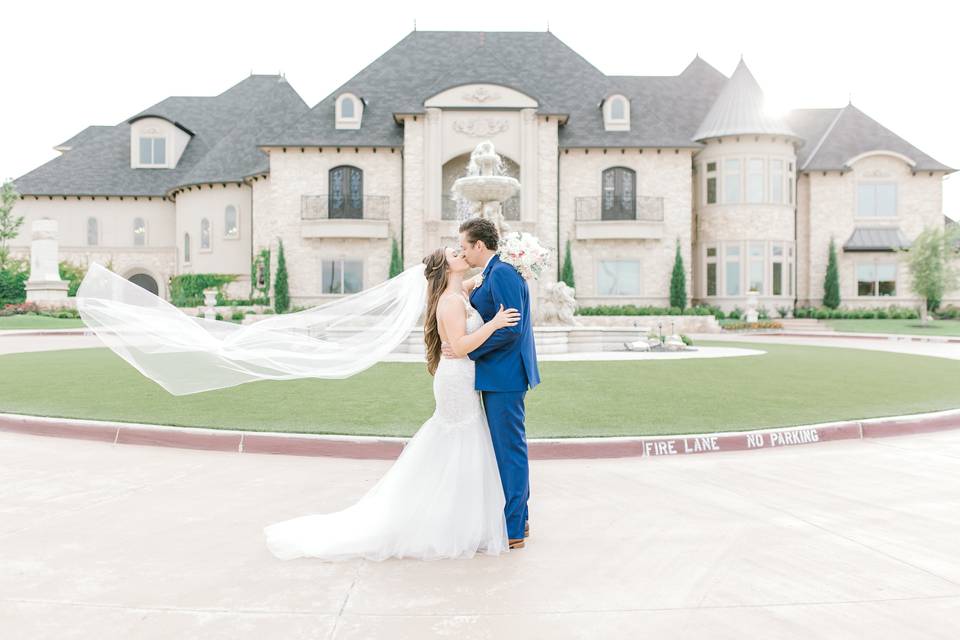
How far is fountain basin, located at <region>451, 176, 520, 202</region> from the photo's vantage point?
832 inches

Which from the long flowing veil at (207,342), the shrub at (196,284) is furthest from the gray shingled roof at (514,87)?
the long flowing veil at (207,342)

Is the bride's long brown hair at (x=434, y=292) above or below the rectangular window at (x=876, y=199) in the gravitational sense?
below

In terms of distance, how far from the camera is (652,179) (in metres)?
39.0

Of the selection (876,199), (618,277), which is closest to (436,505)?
(618,277)

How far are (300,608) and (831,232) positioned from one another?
44041 mm

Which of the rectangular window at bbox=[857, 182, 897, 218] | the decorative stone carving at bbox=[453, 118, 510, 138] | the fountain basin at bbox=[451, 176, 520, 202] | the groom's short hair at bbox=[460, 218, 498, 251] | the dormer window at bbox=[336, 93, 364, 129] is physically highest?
the dormer window at bbox=[336, 93, 364, 129]

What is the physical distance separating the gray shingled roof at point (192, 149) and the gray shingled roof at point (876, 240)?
108 ft

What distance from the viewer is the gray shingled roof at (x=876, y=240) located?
41.4 metres

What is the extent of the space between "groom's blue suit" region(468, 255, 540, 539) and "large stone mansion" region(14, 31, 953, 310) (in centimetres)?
3118

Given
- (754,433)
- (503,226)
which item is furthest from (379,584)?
(503,226)

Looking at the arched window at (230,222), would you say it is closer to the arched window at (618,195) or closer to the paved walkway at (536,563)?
the arched window at (618,195)

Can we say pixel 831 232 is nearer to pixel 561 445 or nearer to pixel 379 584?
pixel 561 445

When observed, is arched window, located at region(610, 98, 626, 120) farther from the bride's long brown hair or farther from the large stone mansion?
the bride's long brown hair

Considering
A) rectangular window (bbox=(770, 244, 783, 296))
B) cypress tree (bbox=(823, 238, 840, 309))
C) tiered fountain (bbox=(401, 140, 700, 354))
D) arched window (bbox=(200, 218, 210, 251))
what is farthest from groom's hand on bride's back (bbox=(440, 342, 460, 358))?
arched window (bbox=(200, 218, 210, 251))
